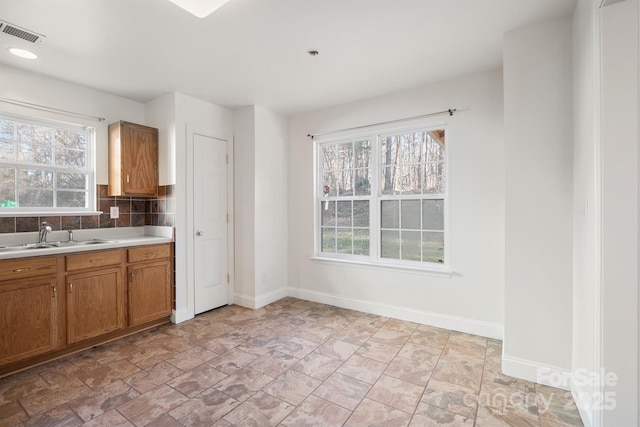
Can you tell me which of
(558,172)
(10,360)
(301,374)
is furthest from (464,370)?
(10,360)

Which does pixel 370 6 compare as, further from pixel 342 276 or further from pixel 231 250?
pixel 231 250

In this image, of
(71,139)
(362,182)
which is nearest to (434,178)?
(362,182)

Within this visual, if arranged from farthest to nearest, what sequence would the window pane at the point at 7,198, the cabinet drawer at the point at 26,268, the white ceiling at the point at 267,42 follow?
1. the window pane at the point at 7,198
2. the cabinet drawer at the point at 26,268
3. the white ceiling at the point at 267,42

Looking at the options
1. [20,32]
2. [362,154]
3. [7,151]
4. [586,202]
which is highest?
[20,32]

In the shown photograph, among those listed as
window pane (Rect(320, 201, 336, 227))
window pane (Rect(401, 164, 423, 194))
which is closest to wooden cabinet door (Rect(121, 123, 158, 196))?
window pane (Rect(320, 201, 336, 227))

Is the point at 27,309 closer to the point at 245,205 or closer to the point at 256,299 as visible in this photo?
the point at 256,299

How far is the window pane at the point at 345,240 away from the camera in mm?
3842

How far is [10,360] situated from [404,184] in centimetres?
379

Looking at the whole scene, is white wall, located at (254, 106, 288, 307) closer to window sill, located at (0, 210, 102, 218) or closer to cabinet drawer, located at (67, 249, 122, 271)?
cabinet drawer, located at (67, 249, 122, 271)

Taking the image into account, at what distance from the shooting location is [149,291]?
10.3ft

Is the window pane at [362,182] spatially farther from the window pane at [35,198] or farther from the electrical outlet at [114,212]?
the window pane at [35,198]

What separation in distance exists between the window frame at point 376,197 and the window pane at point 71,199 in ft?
8.61

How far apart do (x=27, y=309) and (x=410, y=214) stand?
3.56 metres

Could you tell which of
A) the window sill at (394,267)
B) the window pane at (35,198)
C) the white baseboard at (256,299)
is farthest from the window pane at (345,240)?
the window pane at (35,198)
